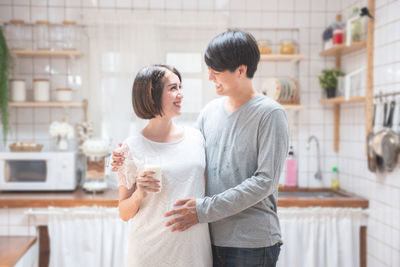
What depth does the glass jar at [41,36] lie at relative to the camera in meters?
3.12

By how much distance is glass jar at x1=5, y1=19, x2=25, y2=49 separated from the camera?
307cm

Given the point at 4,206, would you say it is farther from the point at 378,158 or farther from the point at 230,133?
the point at 378,158

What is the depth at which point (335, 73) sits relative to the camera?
309 centimetres

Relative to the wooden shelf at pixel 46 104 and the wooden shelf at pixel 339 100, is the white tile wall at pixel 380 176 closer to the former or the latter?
the wooden shelf at pixel 339 100

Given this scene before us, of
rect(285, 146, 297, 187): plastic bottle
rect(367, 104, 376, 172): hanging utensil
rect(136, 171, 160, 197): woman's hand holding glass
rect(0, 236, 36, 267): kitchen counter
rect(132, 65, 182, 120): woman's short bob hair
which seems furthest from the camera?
rect(285, 146, 297, 187): plastic bottle

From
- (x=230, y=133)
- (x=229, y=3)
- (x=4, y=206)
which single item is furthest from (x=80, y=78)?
(x=230, y=133)

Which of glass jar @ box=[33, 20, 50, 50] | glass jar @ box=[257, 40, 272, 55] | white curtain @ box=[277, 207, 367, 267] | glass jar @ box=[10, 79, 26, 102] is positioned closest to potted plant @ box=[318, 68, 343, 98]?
glass jar @ box=[257, 40, 272, 55]

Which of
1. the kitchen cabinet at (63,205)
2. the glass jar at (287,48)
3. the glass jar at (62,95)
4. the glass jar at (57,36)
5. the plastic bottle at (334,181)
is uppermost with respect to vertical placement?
the glass jar at (57,36)

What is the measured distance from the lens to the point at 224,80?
1.45 metres

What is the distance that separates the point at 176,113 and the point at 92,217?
1533 millimetres

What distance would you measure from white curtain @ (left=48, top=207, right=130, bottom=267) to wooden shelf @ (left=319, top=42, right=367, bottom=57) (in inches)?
79.8

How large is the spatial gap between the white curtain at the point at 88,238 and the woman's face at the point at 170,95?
145cm

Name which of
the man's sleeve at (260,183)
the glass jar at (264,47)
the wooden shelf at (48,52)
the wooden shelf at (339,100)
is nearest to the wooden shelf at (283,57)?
the glass jar at (264,47)

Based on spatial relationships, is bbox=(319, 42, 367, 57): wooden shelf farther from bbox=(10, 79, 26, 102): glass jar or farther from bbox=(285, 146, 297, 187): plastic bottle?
bbox=(10, 79, 26, 102): glass jar
